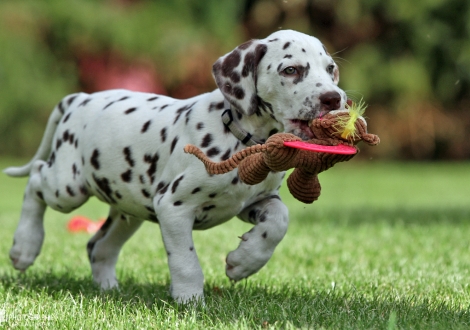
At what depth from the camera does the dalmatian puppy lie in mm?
3842

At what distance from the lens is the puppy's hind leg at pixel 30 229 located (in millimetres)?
4871

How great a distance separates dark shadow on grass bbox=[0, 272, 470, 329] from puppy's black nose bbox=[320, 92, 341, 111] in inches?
39.8

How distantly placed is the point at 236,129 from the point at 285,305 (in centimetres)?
97

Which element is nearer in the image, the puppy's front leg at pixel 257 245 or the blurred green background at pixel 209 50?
the puppy's front leg at pixel 257 245

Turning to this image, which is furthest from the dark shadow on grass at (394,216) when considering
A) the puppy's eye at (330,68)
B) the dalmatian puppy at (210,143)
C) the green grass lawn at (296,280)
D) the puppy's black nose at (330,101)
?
the puppy's black nose at (330,101)

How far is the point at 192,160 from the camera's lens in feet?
13.1

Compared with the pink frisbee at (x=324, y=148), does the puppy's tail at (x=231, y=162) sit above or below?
below

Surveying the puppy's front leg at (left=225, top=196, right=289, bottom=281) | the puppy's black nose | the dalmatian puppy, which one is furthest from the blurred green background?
the puppy's black nose

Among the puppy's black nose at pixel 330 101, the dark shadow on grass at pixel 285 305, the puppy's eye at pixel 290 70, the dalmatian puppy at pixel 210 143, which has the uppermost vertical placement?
the puppy's eye at pixel 290 70

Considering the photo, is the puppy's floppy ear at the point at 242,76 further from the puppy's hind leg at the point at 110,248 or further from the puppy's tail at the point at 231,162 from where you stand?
the puppy's hind leg at the point at 110,248

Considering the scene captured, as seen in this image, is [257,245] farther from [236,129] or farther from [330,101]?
[330,101]

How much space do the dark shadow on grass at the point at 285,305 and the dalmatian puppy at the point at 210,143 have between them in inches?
9.1

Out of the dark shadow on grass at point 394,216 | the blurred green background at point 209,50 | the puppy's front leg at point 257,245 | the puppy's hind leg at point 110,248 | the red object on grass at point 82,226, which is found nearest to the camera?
the puppy's front leg at point 257,245

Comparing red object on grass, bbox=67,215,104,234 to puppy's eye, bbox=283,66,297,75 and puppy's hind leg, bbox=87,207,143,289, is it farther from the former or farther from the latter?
puppy's eye, bbox=283,66,297,75
